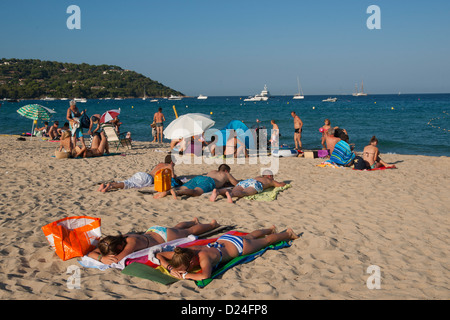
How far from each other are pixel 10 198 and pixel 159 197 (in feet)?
8.12

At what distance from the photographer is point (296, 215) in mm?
5559

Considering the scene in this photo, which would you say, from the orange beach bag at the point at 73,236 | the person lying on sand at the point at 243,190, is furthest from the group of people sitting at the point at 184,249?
the person lying on sand at the point at 243,190

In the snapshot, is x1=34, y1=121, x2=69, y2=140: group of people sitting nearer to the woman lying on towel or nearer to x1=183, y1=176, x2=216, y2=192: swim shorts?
x1=183, y1=176, x2=216, y2=192: swim shorts

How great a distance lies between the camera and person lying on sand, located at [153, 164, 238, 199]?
6.20 meters

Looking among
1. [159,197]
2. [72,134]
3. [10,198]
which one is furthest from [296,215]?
[72,134]

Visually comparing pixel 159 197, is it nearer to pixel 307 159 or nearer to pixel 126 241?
pixel 126 241

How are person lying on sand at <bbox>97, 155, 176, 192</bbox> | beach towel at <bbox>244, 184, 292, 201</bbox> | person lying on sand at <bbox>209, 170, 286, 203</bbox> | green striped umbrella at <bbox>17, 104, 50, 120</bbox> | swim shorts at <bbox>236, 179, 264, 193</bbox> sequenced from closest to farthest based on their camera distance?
person lying on sand at <bbox>209, 170, 286, 203</bbox>, beach towel at <bbox>244, 184, 292, 201</bbox>, swim shorts at <bbox>236, 179, 264, 193</bbox>, person lying on sand at <bbox>97, 155, 176, 192</bbox>, green striped umbrella at <bbox>17, 104, 50, 120</bbox>

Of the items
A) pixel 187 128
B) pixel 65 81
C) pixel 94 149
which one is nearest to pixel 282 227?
pixel 187 128

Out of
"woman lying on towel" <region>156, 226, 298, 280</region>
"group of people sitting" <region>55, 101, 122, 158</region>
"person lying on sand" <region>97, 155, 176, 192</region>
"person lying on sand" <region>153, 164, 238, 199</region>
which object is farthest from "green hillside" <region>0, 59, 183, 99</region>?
"woman lying on towel" <region>156, 226, 298, 280</region>

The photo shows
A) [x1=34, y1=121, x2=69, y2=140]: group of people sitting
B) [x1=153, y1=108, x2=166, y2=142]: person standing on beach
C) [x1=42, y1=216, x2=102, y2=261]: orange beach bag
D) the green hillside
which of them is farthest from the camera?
the green hillside

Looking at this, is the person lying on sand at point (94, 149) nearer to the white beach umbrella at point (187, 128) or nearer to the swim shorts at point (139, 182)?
the white beach umbrella at point (187, 128)

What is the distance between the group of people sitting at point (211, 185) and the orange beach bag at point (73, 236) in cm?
218

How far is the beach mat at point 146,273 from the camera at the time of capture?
3384mm

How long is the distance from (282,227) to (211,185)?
1.90 m
